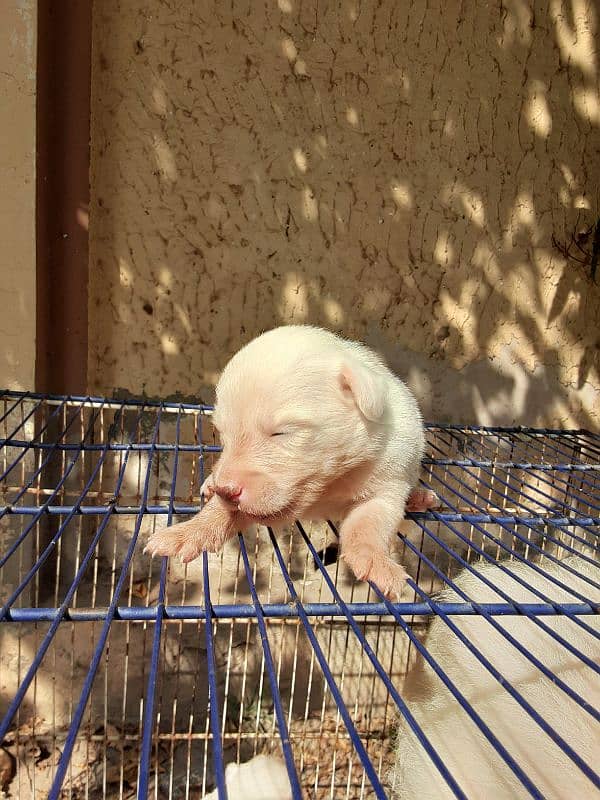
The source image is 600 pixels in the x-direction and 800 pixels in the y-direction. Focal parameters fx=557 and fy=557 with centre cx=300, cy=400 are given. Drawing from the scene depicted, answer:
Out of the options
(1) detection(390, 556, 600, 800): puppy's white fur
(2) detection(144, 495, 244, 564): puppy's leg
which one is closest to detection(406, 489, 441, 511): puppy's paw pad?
(1) detection(390, 556, 600, 800): puppy's white fur

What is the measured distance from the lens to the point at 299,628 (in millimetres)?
3527

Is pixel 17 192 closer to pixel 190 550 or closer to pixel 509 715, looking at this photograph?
pixel 190 550

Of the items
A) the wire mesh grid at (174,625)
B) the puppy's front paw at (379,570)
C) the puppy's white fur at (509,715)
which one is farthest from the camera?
the wire mesh grid at (174,625)

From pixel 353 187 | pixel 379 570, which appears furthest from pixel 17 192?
pixel 379 570

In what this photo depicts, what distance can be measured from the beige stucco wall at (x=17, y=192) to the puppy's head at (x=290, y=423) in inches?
67.1

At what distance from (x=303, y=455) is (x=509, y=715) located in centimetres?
90

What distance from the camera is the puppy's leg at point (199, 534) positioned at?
170 cm

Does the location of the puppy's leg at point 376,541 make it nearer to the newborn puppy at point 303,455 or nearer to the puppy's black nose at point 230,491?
the newborn puppy at point 303,455

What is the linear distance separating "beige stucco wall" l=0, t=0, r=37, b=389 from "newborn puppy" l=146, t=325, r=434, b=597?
66.6 inches

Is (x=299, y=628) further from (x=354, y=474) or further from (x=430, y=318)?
(x=430, y=318)

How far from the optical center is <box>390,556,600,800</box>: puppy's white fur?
1359 millimetres

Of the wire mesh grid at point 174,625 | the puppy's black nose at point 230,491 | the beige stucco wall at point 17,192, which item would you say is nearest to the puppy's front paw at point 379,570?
the puppy's black nose at point 230,491

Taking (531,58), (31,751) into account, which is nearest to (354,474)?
(31,751)

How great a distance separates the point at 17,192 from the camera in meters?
2.95
